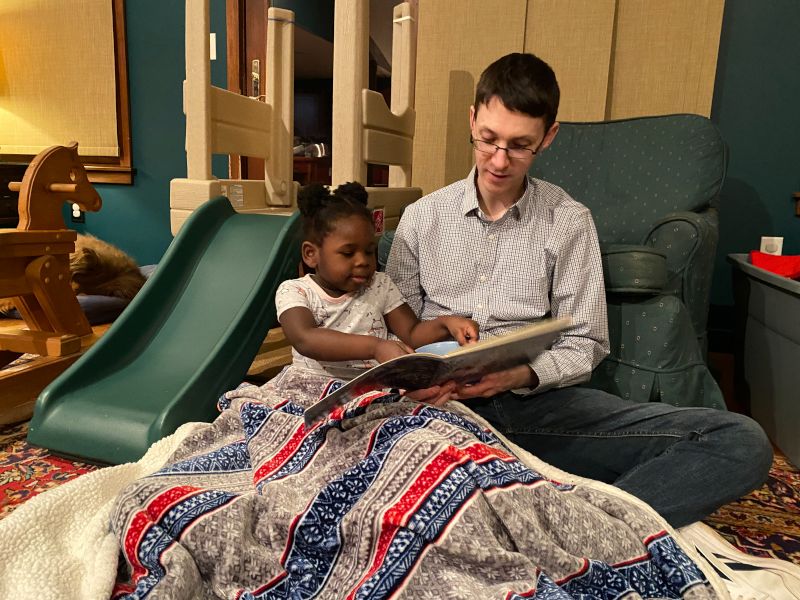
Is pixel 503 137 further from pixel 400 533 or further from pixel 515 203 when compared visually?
pixel 400 533

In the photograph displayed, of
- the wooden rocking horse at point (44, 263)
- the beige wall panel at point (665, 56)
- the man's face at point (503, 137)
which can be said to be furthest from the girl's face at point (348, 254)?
the beige wall panel at point (665, 56)

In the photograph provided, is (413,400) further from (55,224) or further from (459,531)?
(55,224)

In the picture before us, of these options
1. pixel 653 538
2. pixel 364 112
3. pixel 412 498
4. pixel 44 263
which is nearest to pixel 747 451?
pixel 653 538

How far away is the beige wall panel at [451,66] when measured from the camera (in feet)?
9.12

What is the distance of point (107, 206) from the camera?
14.0ft

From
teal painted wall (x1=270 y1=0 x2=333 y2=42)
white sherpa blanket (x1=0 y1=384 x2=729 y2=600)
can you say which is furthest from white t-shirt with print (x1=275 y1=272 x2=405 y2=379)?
teal painted wall (x1=270 y1=0 x2=333 y2=42)

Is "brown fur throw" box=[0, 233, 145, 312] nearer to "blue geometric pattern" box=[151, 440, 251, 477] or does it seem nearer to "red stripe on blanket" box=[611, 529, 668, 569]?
"blue geometric pattern" box=[151, 440, 251, 477]

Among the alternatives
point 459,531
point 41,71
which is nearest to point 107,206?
point 41,71

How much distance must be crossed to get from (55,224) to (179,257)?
0.94 meters

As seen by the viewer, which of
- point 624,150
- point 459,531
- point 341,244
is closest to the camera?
point 459,531

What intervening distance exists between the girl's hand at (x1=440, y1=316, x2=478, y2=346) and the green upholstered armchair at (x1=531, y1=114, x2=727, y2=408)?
42 centimetres

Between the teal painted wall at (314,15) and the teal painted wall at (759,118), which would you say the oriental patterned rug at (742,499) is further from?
the teal painted wall at (314,15)

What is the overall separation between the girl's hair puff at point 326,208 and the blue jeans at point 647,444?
0.51m

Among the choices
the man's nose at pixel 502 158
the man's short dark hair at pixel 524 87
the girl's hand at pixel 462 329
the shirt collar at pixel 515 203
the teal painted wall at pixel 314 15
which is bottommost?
the girl's hand at pixel 462 329
